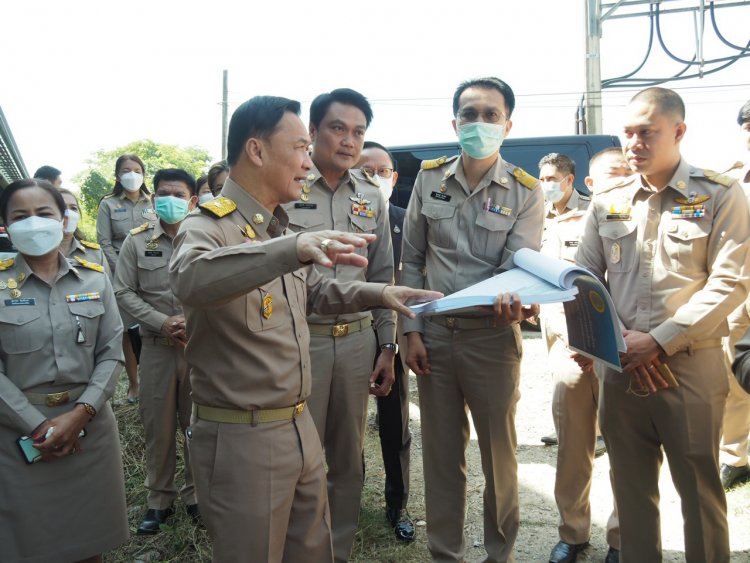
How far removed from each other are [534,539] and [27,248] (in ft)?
9.57

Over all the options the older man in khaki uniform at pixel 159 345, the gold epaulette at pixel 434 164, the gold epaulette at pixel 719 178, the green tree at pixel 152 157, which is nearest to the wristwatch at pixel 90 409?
the older man in khaki uniform at pixel 159 345

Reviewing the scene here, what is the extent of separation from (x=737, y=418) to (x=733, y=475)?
35 centimetres

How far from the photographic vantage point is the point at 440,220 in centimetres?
294

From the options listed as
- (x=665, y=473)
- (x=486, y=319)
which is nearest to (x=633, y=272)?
(x=486, y=319)

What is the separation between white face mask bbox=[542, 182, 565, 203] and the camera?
4.75 meters

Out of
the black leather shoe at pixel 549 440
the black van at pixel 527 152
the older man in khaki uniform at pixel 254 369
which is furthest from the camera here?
the black van at pixel 527 152

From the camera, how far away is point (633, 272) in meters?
2.54

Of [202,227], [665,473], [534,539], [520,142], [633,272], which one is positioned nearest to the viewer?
[202,227]

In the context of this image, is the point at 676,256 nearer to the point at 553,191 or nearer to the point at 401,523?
the point at 401,523

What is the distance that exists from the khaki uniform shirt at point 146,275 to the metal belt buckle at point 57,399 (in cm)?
123

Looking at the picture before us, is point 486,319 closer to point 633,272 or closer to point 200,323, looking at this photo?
point 633,272

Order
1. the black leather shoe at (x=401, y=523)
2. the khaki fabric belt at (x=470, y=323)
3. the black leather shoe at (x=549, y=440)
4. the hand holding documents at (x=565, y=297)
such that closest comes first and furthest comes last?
the hand holding documents at (x=565, y=297) < the khaki fabric belt at (x=470, y=323) < the black leather shoe at (x=401, y=523) < the black leather shoe at (x=549, y=440)

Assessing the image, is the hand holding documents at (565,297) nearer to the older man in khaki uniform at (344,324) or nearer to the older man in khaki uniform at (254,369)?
the older man in khaki uniform at (254,369)

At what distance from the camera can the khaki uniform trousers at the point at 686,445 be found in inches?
93.2
